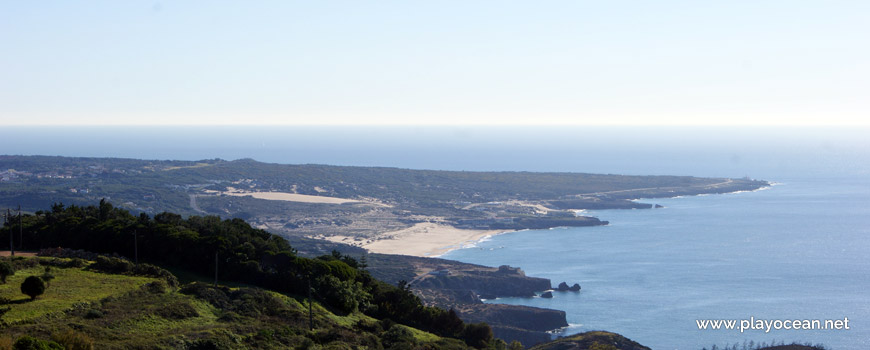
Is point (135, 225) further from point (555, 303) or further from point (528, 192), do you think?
point (528, 192)

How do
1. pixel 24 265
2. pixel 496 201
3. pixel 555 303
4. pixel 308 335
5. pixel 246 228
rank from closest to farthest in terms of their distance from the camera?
1. pixel 308 335
2. pixel 24 265
3. pixel 246 228
4. pixel 555 303
5. pixel 496 201

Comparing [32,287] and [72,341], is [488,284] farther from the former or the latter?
[72,341]

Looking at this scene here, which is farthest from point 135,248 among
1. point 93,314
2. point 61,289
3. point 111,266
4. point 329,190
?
point 329,190

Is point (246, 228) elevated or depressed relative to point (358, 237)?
elevated

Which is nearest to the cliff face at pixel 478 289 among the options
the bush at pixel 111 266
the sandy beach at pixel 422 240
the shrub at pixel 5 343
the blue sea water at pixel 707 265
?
the blue sea water at pixel 707 265

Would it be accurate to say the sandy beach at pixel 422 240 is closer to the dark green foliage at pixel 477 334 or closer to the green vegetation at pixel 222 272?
the green vegetation at pixel 222 272

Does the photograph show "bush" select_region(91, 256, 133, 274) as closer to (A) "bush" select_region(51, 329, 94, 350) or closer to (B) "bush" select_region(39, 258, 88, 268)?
(B) "bush" select_region(39, 258, 88, 268)

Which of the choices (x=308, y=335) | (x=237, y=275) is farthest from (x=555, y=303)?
(x=308, y=335)

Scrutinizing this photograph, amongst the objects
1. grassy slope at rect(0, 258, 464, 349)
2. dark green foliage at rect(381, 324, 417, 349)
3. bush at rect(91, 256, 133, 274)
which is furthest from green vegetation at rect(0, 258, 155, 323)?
dark green foliage at rect(381, 324, 417, 349)
